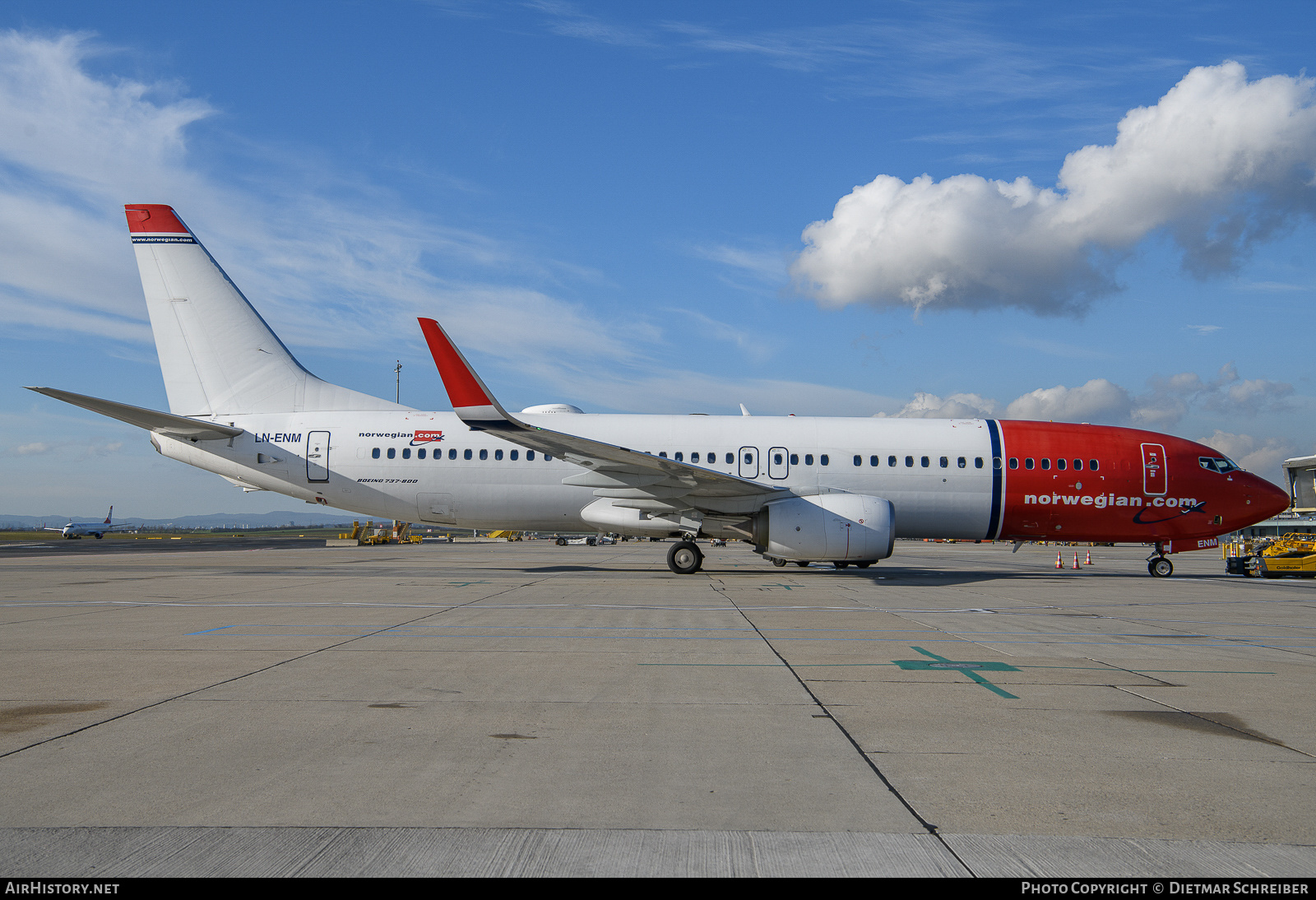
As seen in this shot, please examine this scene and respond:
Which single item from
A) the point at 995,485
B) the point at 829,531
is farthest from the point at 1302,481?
the point at 829,531

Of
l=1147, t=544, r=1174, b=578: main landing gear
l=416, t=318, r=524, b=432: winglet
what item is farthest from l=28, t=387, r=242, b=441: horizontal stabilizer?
l=1147, t=544, r=1174, b=578: main landing gear

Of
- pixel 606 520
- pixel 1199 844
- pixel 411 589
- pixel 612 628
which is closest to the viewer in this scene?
pixel 1199 844

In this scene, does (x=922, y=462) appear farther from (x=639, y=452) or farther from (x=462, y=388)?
(x=462, y=388)

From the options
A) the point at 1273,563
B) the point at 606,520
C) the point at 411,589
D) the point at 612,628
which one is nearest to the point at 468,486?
the point at 606,520

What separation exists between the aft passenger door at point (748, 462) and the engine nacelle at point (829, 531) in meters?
1.81

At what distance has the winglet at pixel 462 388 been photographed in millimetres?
15914

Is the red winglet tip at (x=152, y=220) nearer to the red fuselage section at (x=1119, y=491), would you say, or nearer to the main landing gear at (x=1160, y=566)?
the red fuselage section at (x=1119, y=491)

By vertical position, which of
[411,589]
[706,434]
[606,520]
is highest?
[706,434]

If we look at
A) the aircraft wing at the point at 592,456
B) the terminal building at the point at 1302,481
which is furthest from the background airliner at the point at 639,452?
the terminal building at the point at 1302,481

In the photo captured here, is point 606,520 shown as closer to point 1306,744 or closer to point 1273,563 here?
point 1306,744

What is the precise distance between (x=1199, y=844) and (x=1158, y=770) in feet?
3.67

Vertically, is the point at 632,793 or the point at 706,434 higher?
the point at 706,434

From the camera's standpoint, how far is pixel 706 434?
1986cm
